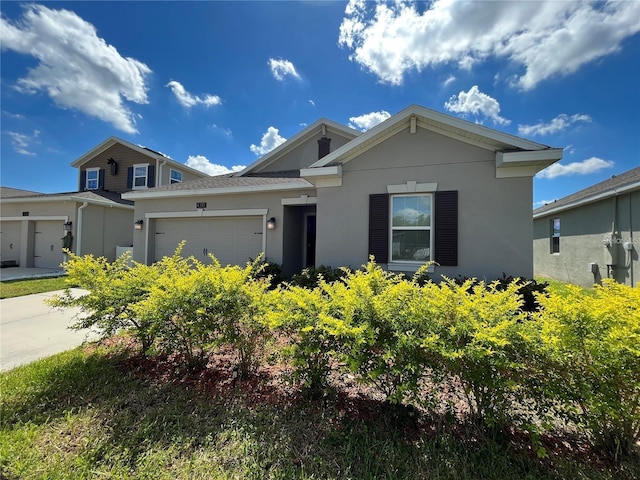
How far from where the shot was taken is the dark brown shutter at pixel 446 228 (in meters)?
6.73

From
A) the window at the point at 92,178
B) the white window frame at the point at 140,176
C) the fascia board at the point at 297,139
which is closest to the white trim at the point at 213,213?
the fascia board at the point at 297,139

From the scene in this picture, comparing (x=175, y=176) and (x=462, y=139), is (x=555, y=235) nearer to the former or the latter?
(x=462, y=139)

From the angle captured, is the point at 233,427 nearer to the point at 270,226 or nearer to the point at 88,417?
the point at 88,417

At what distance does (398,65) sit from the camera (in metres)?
9.94

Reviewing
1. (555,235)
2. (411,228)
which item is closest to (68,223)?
(411,228)

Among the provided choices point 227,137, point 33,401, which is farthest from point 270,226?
point 227,137

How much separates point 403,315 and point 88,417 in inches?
131

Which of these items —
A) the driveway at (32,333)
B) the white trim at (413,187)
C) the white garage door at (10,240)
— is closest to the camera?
the driveway at (32,333)

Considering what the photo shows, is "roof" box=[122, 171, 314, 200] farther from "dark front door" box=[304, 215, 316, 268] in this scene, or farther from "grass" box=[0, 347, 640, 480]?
"grass" box=[0, 347, 640, 480]

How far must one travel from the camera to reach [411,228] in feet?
23.6

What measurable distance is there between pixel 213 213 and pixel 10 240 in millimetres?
12963

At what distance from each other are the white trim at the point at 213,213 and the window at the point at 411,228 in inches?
184

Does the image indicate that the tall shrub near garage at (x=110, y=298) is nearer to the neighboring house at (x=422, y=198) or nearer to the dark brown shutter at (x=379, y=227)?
the neighboring house at (x=422, y=198)

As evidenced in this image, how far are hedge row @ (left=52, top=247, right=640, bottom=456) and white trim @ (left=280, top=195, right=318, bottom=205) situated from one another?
20.3 feet
